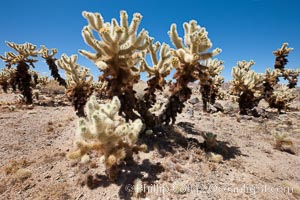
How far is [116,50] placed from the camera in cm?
568

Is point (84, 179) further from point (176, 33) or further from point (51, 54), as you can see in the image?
point (51, 54)

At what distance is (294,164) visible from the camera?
6.72 m

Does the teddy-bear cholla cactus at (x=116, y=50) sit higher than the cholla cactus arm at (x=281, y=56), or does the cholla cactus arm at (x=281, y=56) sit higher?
the cholla cactus arm at (x=281, y=56)

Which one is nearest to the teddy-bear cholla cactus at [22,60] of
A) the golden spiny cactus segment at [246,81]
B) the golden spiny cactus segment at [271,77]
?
the golden spiny cactus segment at [246,81]

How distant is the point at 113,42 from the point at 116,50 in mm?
246

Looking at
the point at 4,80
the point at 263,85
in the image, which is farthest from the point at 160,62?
the point at 4,80

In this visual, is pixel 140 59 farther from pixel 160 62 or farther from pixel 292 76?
pixel 292 76

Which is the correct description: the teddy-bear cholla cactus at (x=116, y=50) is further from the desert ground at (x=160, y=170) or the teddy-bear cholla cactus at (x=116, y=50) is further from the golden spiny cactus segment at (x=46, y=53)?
the golden spiny cactus segment at (x=46, y=53)

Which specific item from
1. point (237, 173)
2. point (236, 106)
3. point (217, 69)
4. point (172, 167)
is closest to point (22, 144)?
point (172, 167)

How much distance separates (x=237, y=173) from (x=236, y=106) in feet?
37.7

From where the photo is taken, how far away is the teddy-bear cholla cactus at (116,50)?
5.54 metres

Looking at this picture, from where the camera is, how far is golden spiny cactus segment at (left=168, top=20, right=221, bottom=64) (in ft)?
20.4

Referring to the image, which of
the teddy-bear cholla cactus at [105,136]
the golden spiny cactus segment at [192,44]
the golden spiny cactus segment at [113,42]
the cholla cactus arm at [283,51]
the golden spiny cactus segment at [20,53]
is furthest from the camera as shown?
the cholla cactus arm at [283,51]

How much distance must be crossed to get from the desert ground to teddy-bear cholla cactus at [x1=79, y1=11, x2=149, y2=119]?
1853mm
